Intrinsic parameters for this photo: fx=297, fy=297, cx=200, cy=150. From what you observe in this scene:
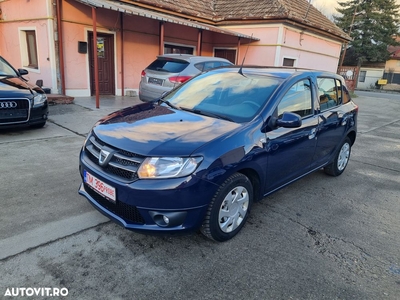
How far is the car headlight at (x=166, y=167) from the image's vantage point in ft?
7.73

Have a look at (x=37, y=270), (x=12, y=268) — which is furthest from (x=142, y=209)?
(x=12, y=268)

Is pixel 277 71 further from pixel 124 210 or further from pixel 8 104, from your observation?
pixel 8 104

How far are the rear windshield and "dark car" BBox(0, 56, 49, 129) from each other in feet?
10.5

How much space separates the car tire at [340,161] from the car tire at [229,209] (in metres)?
2.27

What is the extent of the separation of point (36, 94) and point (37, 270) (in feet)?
14.7

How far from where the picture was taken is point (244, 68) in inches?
151

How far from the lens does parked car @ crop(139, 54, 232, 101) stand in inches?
305

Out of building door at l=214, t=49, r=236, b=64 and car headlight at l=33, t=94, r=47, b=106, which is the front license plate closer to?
car headlight at l=33, t=94, r=47, b=106

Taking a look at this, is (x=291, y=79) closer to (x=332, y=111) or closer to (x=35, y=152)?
(x=332, y=111)

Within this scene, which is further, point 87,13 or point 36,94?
point 87,13

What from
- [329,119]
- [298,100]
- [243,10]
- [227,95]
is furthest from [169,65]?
[243,10]

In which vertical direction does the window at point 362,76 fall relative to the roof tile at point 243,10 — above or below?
below

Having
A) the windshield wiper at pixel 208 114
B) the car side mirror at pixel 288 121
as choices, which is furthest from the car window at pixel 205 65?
the car side mirror at pixel 288 121

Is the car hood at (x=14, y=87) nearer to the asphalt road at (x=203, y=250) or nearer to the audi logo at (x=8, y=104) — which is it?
the audi logo at (x=8, y=104)
